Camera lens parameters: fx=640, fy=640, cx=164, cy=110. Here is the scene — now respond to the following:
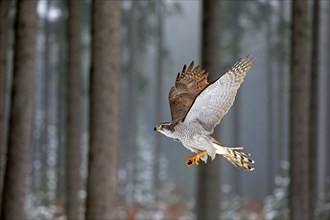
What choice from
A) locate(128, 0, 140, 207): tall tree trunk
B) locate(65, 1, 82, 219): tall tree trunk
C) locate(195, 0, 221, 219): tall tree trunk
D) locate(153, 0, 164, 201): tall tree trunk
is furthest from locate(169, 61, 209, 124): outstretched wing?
locate(128, 0, 140, 207): tall tree trunk

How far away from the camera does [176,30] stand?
4444cm

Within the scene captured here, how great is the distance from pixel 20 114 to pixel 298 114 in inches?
140

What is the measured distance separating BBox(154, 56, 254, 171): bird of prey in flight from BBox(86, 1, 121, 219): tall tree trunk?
4.64 meters

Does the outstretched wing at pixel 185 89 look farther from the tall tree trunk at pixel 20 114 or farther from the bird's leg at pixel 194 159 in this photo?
the tall tree trunk at pixel 20 114

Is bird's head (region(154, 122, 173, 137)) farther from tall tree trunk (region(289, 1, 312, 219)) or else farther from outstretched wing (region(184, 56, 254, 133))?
tall tree trunk (region(289, 1, 312, 219))

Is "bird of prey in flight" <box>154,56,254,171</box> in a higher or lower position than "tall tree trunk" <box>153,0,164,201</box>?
lower

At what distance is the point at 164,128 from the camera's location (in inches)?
44.5

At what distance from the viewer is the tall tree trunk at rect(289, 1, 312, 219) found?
7672 millimetres

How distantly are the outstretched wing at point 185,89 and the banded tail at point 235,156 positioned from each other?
9 cm

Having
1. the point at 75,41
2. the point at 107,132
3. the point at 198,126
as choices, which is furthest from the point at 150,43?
the point at 198,126

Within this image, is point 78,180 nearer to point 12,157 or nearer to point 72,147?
point 72,147

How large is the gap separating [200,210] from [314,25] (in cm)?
512

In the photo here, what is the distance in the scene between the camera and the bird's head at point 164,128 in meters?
1.11

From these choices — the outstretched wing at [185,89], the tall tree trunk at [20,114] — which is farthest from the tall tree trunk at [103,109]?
the outstretched wing at [185,89]
